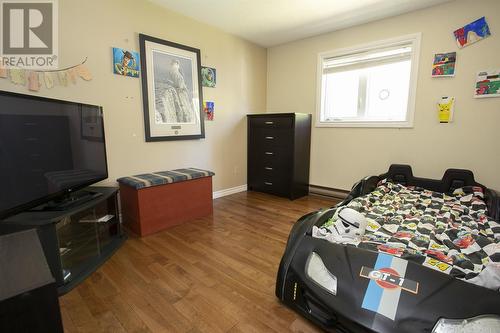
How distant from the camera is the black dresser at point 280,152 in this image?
335cm

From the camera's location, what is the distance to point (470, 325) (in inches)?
34.8

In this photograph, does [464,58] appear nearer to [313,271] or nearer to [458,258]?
[458,258]

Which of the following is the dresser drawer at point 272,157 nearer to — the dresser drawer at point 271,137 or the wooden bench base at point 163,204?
the dresser drawer at point 271,137

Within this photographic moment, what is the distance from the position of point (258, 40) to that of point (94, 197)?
10.5 feet

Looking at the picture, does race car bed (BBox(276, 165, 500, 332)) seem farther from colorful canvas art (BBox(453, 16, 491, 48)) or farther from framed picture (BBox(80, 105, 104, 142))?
framed picture (BBox(80, 105, 104, 142))

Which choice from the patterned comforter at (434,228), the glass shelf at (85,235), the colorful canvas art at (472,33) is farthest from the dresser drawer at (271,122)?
the glass shelf at (85,235)

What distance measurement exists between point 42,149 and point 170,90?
1587mm

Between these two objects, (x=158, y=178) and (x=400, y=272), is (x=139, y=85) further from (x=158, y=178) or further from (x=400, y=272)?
(x=400, y=272)

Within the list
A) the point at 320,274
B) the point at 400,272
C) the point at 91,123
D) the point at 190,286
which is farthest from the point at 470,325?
the point at 91,123

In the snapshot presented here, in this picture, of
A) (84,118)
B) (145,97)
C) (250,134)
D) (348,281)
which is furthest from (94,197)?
(250,134)

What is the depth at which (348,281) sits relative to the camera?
1152mm

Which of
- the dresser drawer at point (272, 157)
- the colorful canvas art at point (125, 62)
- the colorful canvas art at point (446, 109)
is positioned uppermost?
the colorful canvas art at point (125, 62)

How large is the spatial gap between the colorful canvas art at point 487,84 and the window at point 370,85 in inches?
21.7

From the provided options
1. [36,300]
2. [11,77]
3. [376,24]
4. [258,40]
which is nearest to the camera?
[36,300]
